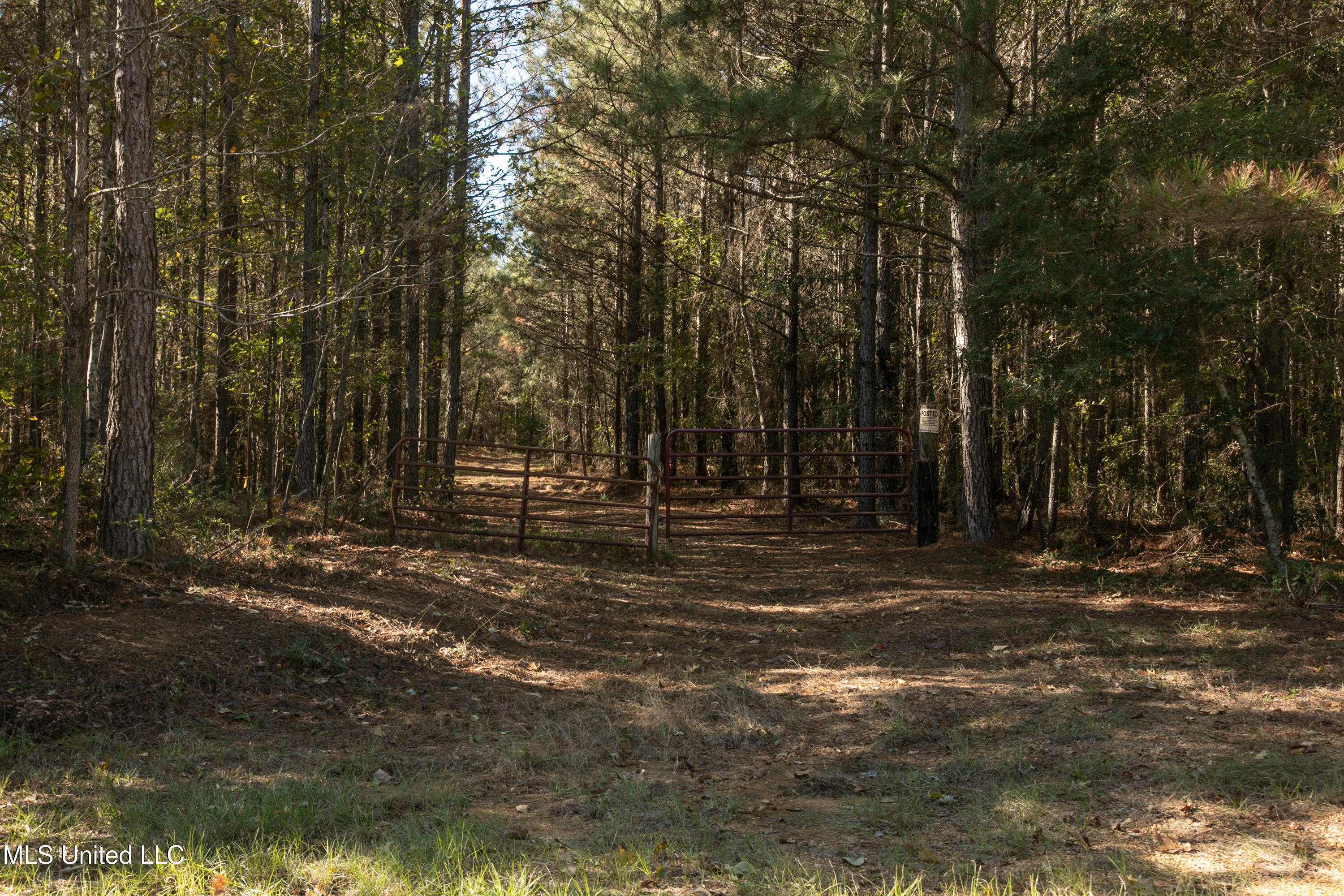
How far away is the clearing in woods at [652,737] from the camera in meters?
3.17

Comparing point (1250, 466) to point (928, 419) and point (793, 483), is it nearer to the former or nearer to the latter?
point (928, 419)

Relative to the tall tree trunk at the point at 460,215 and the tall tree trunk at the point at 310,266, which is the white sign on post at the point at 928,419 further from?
the tall tree trunk at the point at 310,266

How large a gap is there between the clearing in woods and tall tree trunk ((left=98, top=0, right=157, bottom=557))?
48 centimetres

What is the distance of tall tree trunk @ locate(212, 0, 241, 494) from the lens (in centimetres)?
1040

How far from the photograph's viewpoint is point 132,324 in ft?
22.3

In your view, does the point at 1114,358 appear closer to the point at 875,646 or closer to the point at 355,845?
the point at 875,646

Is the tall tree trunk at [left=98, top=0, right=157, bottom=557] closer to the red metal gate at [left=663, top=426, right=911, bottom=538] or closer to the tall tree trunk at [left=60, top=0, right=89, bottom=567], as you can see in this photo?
the tall tree trunk at [left=60, top=0, right=89, bottom=567]

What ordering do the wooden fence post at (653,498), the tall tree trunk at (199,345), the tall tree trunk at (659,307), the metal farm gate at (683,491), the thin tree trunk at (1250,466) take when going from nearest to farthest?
the thin tree trunk at (1250,466)
the metal farm gate at (683,491)
the wooden fence post at (653,498)
the tall tree trunk at (199,345)
the tall tree trunk at (659,307)

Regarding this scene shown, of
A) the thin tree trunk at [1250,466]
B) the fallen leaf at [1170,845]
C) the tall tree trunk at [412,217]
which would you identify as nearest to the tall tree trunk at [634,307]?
A: the tall tree trunk at [412,217]

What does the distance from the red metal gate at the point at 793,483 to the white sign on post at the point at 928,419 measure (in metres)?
0.35

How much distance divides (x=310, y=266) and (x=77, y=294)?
491 centimetres

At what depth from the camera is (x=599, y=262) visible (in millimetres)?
19641

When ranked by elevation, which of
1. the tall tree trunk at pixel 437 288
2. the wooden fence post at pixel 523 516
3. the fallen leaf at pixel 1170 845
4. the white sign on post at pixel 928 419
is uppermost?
the tall tree trunk at pixel 437 288

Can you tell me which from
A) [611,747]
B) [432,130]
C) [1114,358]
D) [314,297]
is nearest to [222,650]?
[611,747]
